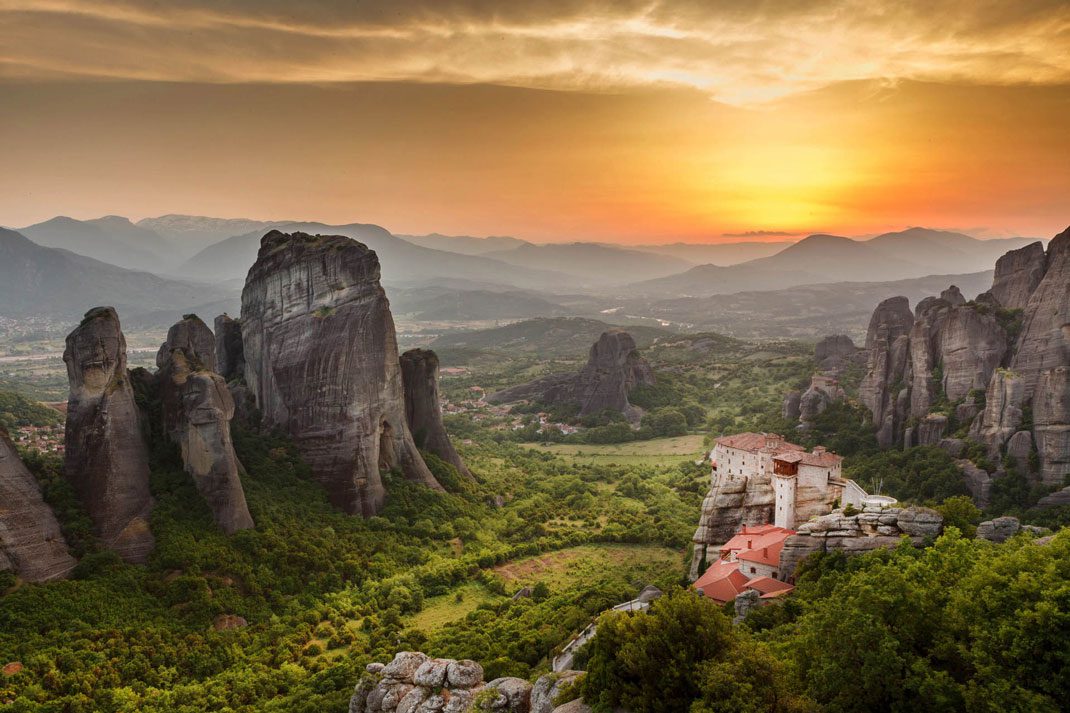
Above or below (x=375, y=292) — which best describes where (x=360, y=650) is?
below

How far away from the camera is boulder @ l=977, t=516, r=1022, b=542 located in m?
26.7

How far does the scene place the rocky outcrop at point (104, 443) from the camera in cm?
3578

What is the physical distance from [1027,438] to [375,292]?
158 ft

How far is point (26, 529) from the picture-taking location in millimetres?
32094

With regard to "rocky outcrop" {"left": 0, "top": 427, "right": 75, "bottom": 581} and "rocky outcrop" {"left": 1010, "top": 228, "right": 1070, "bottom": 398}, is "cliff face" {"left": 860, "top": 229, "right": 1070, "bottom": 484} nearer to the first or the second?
"rocky outcrop" {"left": 1010, "top": 228, "right": 1070, "bottom": 398}

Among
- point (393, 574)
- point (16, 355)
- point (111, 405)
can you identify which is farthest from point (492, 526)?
point (16, 355)

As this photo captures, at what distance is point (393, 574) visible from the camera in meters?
44.9

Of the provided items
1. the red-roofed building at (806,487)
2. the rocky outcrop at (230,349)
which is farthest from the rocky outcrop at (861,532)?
the rocky outcrop at (230,349)

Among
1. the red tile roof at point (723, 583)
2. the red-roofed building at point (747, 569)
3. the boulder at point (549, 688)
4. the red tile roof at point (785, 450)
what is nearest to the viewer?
the boulder at point (549, 688)

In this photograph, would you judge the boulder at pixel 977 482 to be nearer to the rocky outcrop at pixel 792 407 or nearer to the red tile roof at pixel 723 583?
the red tile roof at pixel 723 583

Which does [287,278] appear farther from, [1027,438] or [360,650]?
[1027,438]

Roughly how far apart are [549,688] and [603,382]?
88.9 metres

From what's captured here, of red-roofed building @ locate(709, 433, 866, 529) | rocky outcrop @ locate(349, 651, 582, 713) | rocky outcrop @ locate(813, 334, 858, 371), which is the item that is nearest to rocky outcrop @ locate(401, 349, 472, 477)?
red-roofed building @ locate(709, 433, 866, 529)

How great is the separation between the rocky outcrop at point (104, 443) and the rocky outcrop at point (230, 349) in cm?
1911
